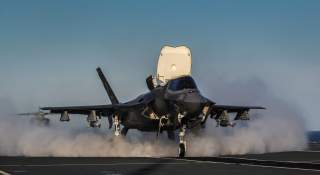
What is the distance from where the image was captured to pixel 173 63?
37.8 metres

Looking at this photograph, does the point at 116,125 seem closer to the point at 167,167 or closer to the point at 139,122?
the point at 139,122

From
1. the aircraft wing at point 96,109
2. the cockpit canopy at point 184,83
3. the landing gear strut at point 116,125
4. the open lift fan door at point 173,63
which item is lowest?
the landing gear strut at point 116,125

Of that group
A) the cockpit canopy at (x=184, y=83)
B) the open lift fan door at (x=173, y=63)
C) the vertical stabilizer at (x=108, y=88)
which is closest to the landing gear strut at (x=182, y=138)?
the cockpit canopy at (x=184, y=83)

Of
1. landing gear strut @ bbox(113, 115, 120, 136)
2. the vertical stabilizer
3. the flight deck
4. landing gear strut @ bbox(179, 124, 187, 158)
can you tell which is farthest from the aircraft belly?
the flight deck

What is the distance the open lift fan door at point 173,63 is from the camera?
37594mm

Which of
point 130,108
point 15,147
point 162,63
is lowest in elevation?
point 15,147

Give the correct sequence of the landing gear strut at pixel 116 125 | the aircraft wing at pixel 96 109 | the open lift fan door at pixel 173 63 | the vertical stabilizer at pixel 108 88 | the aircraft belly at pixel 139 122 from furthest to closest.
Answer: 1. the vertical stabilizer at pixel 108 88
2. the aircraft wing at pixel 96 109
3. the landing gear strut at pixel 116 125
4. the open lift fan door at pixel 173 63
5. the aircraft belly at pixel 139 122

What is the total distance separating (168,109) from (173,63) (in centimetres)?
484

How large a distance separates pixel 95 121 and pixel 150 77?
5.18m

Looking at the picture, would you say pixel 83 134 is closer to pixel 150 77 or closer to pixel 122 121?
pixel 122 121

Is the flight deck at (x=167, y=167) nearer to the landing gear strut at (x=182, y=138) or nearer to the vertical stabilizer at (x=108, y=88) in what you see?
the landing gear strut at (x=182, y=138)

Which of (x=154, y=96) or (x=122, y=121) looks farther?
(x=122, y=121)

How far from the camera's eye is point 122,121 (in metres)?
40.8

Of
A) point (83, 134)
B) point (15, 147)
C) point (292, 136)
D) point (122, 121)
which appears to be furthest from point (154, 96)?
point (292, 136)
